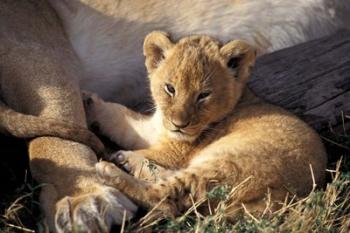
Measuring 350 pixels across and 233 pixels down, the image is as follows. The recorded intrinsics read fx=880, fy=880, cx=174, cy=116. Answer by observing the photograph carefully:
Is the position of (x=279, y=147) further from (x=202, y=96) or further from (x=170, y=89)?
(x=170, y=89)

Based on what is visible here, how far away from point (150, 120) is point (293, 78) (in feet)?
2.34

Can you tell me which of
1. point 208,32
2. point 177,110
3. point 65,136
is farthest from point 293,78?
point 65,136

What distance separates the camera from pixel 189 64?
3.42 m

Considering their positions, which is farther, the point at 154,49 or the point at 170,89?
the point at 154,49

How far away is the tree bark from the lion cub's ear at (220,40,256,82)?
1.15 ft

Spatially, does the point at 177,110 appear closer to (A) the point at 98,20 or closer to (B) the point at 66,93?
(B) the point at 66,93

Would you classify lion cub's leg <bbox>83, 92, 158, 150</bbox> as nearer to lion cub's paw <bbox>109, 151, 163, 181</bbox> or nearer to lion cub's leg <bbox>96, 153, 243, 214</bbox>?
lion cub's paw <bbox>109, 151, 163, 181</bbox>

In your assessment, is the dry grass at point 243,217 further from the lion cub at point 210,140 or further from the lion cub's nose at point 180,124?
the lion cub's nose at point 180,124

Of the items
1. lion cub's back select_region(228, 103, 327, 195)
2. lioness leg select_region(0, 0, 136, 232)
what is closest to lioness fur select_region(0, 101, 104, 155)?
lioness leg select_region(0, 0, 136, 232)

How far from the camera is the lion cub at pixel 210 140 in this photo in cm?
310

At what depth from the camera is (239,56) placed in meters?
3.55

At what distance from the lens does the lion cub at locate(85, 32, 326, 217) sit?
10.2 feet

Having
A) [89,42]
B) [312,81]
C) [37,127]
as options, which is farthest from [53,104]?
[312,81]

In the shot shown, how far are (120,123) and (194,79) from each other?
0.64 m
